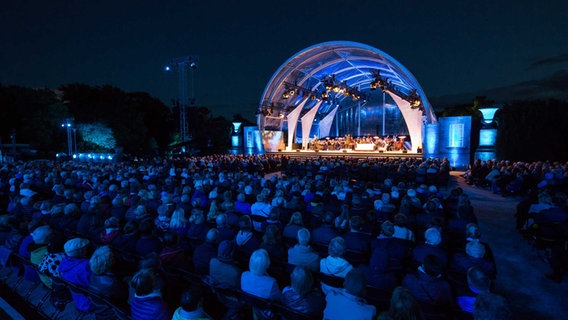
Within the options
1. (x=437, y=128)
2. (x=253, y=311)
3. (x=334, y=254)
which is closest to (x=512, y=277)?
(x=334, y=254)

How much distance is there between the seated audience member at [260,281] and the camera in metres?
2.65

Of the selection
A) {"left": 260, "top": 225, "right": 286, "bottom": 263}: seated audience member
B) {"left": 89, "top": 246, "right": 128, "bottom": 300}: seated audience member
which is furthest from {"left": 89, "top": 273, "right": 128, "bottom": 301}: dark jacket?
{"left": 260, "top": 225, "right": 286, "bottom": 263}: seated audience member

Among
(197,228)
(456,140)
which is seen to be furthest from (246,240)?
(456,140)

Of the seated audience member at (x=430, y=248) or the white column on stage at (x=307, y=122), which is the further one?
the white column on stage at (x=307, y=122)

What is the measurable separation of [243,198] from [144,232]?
2.58 m

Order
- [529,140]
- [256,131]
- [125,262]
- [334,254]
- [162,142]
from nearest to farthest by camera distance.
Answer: [334,254] → [125,262] → [529,140] → [256,131] → [162,142]

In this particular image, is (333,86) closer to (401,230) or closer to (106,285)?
(401,230)

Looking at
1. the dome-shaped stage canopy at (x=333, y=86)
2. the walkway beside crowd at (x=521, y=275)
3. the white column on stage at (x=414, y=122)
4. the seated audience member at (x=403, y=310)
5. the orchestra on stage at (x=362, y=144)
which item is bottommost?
the walkway beside crowd at (x=521, y=275)

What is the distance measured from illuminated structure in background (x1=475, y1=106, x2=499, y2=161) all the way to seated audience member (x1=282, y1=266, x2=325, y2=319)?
19.2m

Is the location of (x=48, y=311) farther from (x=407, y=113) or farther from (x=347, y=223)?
(x=407, y=113)

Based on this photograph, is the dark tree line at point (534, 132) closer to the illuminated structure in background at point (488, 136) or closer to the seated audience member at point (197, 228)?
the illuminated structure in background at point (488, 136)

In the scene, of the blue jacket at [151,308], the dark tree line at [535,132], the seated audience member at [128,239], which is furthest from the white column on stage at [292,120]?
the blue jacket at [151,308]

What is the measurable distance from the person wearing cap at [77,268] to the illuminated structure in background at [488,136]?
66.0ft

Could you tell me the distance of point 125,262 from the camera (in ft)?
11.3
